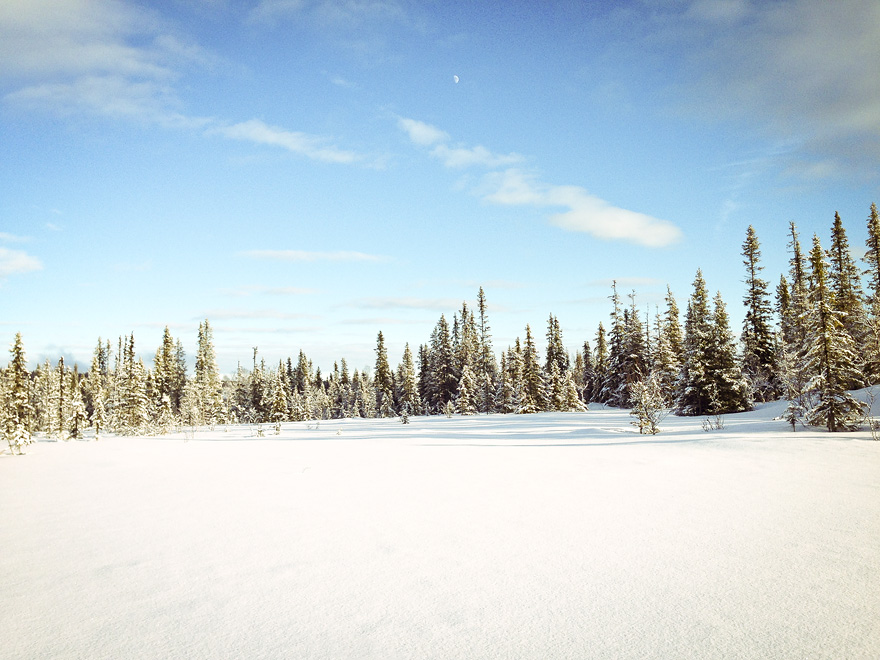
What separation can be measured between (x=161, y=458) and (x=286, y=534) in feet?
39.9

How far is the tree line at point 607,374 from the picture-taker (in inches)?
731

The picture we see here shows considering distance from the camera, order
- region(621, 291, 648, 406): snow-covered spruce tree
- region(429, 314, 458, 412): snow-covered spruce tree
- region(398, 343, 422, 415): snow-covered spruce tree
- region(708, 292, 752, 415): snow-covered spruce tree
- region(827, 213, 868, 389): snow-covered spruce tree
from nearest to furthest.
→ region(708, 292, 752, 415): snow-covered spruce tree
region(827, 213, 868, 389): snow-covered spruce tree
region(621, 291, 648, 406): snow-covered spruce tree
region(429, 314, 458, 412): snow-covered spruce tree
region(398, 343, 422, 415): snow-covered spruce tree

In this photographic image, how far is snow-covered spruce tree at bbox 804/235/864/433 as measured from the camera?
15.4 metres

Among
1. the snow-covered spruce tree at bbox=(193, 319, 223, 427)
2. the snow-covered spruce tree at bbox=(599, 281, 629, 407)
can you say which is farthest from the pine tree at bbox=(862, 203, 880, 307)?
the snow-covered spruce tree at bbox=(193, 319, 223, 427)

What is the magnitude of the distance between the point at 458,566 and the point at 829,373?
16.9m

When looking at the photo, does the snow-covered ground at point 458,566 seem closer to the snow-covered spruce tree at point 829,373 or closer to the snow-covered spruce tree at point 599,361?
the snow-covered spruce tree at point 829,373

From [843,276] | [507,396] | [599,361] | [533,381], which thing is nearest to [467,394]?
[507,396]

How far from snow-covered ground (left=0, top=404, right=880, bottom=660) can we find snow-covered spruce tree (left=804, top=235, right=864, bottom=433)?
644 cm

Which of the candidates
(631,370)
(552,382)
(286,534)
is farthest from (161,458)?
(631,370)

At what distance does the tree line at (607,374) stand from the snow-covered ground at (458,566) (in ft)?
35.6

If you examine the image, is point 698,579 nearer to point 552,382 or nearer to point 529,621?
point 529,621

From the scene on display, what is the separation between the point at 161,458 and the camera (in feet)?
52.4

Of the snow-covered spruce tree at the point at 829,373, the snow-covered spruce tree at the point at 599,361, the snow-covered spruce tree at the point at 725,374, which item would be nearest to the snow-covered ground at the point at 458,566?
the snow-covered spruce tree at the point at 829,373

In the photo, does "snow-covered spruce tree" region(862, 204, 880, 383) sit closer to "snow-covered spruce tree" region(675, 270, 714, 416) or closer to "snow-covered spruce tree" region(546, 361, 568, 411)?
"snow-covered spruce tree" region(675, 270, 714, 416)
